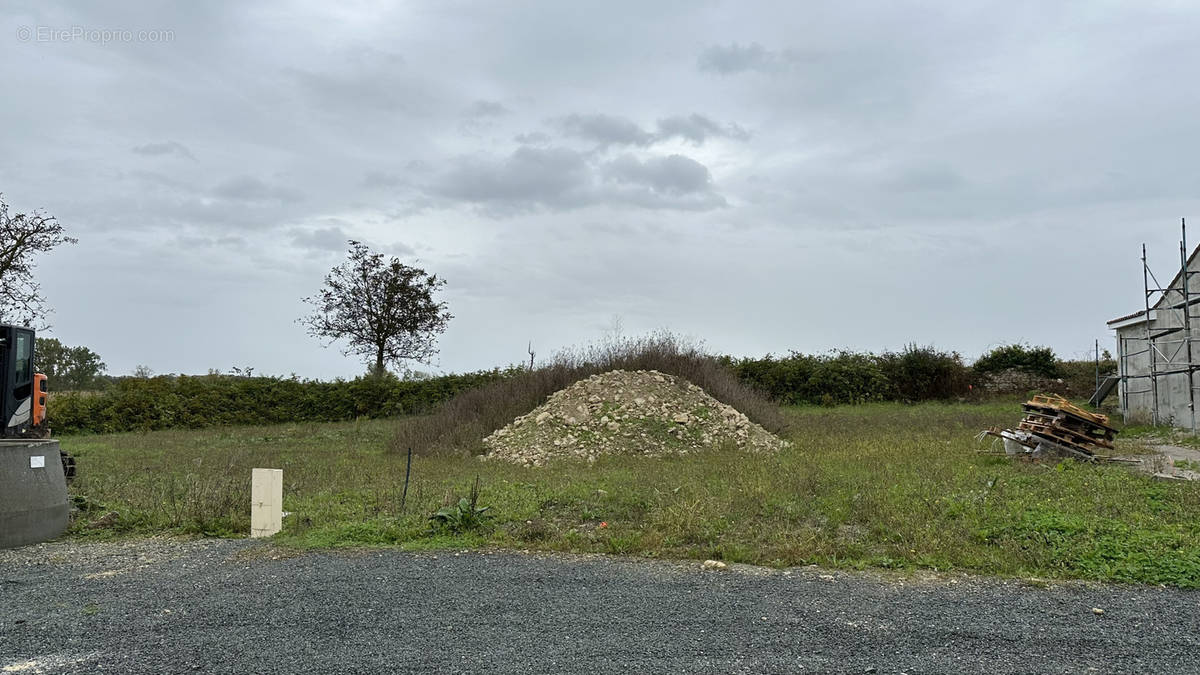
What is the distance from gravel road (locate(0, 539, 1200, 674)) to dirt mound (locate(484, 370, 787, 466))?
8568mm

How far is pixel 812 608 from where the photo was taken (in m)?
5.22

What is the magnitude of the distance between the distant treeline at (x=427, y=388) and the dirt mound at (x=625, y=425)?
900cm

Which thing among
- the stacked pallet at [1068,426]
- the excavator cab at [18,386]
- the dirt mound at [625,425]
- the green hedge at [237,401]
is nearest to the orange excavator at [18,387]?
the excavator cab at [18,386]

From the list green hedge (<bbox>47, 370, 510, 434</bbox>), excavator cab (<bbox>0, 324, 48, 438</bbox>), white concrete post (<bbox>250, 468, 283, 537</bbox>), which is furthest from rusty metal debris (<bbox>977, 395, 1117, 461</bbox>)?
green hedge (<bbox>47, 370, 510, 434</bbox>)

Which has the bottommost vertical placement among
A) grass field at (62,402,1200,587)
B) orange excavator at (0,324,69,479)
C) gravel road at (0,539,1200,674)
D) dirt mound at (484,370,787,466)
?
gravel road at (0,539,1200,674)

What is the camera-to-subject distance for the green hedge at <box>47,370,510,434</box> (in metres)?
26.2

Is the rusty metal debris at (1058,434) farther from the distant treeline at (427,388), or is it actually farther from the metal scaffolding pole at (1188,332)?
the distant treeline at (427,388)

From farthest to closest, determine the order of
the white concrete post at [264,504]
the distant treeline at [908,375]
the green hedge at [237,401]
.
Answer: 1. the distant treeline at [908,375]
2. the green hedge at [237,401]
3. the white concrete post at [264,504]

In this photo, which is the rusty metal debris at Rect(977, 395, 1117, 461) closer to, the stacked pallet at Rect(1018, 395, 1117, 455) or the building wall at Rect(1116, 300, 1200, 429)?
the stacked pallet at Rect(1018, 395, 1117, 455)

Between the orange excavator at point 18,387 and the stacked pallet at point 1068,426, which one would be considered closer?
the orange excavator at point 18,387

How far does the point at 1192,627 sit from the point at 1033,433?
8.53 m

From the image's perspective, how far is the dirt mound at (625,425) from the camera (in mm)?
15438

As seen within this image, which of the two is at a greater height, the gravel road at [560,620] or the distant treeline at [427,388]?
the distant treeline at [427,388]

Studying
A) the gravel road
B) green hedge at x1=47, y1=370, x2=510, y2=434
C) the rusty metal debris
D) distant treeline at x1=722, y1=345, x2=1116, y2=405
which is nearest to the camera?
the gravel road
